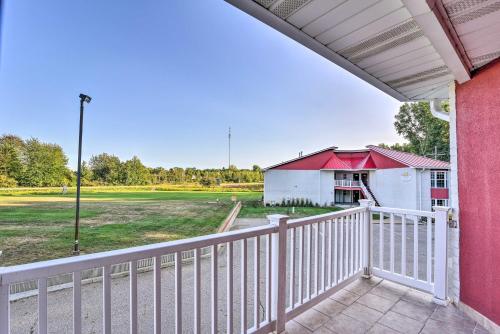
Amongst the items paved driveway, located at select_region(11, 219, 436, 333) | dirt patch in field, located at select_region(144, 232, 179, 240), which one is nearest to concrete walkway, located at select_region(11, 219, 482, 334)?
paved driveway, located at select_region(11, 219, 436, 333)

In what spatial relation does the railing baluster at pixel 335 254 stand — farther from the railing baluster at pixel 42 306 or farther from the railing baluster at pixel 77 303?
the railing baluster at pixel 42 306

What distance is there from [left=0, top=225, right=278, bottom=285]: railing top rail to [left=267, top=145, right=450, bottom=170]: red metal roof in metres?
16.6

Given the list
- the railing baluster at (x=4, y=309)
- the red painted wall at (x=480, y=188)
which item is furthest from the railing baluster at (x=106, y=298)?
the red painted wall at (x=480, y=188)

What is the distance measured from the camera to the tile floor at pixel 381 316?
193 cm

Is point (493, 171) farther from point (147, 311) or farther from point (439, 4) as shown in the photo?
point (147, 311)

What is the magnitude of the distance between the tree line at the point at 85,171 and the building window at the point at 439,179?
42.5 ft

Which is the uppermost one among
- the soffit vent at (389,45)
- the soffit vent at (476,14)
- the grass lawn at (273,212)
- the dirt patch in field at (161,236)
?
the soffit vent at (389,45)

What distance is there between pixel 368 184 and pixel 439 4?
18.0m

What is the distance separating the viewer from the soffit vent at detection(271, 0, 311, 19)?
1242 mm

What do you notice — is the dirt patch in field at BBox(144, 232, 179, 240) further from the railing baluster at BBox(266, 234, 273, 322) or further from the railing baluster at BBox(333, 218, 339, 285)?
the railing baluster at BBox(266, 234, 273, 322)

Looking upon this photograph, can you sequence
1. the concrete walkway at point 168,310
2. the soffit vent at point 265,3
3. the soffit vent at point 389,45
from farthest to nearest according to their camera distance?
the concrete walkway at point 168,310
the soffit vent at point 389,45
the soffit vent at point 265,3

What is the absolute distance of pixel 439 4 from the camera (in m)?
1.18

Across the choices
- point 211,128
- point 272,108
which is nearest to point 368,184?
point 272,108

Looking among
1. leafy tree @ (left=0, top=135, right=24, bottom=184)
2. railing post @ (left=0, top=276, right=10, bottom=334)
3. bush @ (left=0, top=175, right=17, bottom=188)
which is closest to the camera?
railing post @ (left=0, top=276, right=10, bottom=334)
